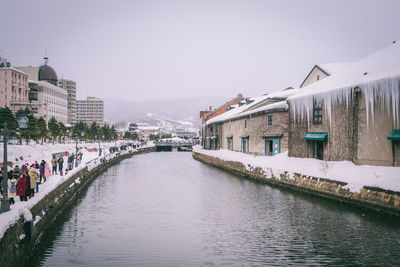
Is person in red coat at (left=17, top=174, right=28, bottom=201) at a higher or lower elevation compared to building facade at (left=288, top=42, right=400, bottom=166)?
lower

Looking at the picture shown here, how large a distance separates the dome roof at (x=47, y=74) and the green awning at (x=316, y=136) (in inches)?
5804

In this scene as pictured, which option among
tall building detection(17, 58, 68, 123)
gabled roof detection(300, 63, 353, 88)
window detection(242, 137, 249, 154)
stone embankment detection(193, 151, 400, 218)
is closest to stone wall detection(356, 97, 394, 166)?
stone embankment detection(193, 151, 400, 218)

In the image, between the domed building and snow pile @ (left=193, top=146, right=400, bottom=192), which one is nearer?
snow pile @ (left=193, top=146, right=400, bottom=192)

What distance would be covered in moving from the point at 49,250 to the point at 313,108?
2532cm

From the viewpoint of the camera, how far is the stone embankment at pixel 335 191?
20062mm

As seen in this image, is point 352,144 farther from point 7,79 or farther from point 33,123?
point 7,79

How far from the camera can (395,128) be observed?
2406cm

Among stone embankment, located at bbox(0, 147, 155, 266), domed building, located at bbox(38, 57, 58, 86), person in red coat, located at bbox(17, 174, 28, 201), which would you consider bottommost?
stone embankment, located at bbox(0, 147, 155, 266)

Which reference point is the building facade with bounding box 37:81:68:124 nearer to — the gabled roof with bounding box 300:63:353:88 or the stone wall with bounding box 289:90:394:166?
the gabled roof with bounding box 300:63:353:88

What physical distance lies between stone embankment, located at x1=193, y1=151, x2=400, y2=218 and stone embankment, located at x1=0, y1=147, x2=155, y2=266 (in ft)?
57.2

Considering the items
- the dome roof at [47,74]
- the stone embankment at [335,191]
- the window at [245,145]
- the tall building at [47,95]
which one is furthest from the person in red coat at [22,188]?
the dome roof at [47,74]

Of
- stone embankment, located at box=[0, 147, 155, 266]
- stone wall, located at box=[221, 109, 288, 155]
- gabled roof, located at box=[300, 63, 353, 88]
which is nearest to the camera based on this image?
stone embankment, located at box=[0, 147, 155, 266]

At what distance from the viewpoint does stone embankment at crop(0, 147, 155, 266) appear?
39.7 feet

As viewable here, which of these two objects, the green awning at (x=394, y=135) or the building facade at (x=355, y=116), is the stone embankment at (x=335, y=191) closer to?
the building facade at (x=355, y=116)
